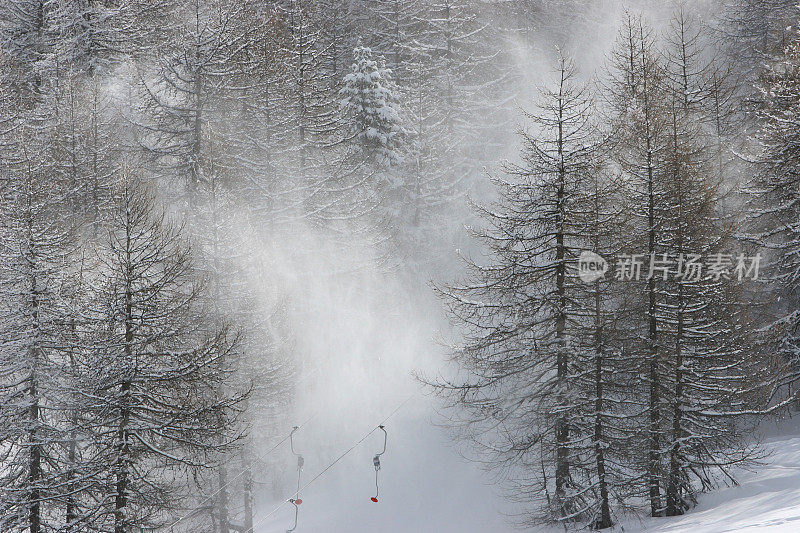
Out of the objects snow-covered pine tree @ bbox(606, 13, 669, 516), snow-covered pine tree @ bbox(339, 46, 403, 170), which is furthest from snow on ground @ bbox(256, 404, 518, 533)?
snow-covered pine tree @ bbox(339, 46, 403, 170)

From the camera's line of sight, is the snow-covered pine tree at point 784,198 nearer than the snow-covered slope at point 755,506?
No

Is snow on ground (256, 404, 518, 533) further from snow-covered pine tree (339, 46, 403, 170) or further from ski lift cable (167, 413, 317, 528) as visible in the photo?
snow-covered pine tree (339, 46, 403, 170)

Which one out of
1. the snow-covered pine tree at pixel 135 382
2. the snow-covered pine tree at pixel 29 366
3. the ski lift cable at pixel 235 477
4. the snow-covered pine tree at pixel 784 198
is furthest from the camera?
the ski lift cable at pixel 235 477

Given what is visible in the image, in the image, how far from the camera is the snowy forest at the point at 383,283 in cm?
1366

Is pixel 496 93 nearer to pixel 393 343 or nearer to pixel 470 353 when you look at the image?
pixel 393 343

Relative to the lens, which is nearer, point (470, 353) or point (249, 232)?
point (470, 353)

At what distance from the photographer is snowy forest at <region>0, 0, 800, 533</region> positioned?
13656 mm

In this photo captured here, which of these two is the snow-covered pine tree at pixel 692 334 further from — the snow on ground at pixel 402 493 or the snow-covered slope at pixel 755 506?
the snow on ground at pixel 402 493

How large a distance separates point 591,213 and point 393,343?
15.5 meters

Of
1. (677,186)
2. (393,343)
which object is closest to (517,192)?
(677,186)

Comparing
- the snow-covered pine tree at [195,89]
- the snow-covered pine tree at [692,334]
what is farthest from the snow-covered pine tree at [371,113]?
the snow-covered pine tree at [692,334]

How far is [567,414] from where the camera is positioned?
14.0 metres

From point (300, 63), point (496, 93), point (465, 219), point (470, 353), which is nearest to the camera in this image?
point (470, 353)

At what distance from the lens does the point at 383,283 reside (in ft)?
97.7
